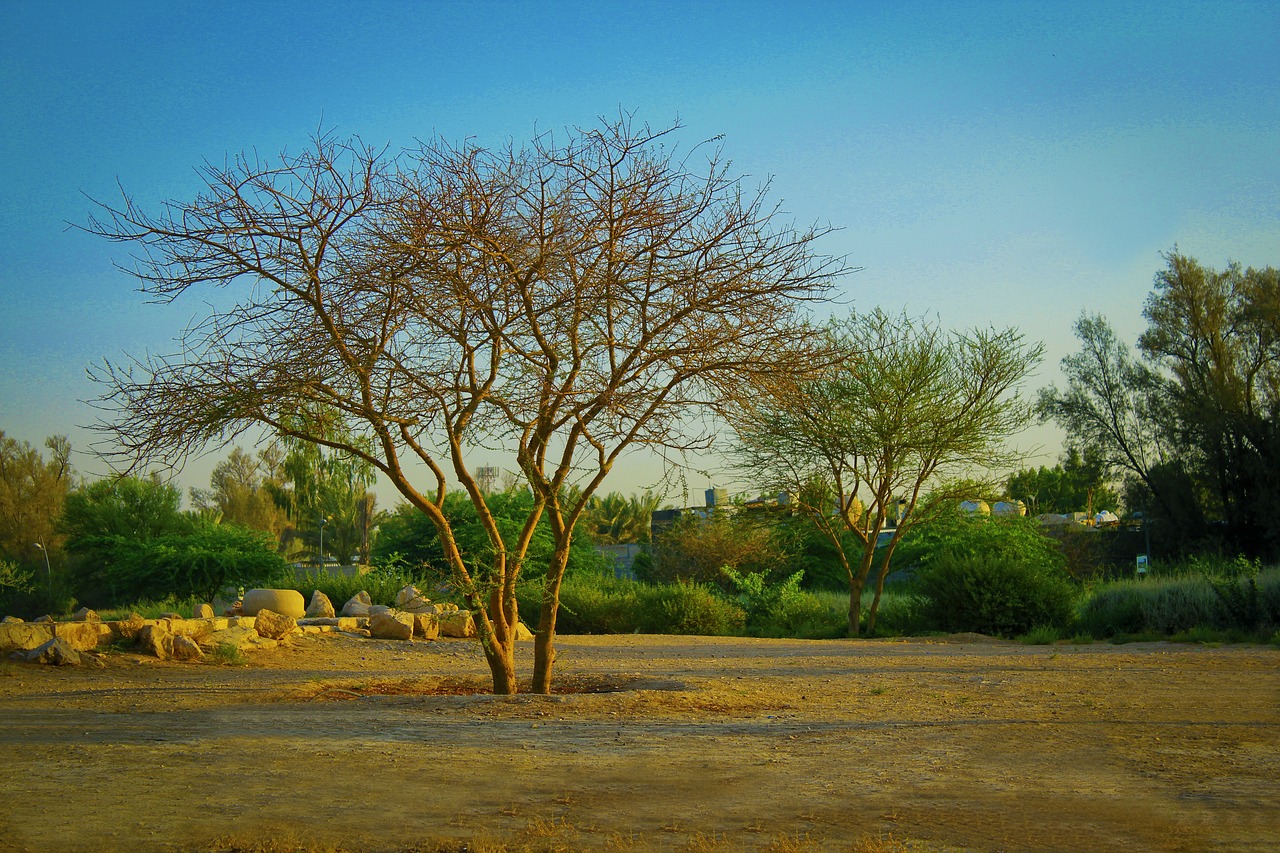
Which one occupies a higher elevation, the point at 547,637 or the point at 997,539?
the point at 997,539

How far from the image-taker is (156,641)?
15141 millimetres

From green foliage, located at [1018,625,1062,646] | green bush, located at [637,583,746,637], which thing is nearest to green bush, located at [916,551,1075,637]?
green foliage, located at [1018,625,1062,646]

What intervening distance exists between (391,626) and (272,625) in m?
2.25

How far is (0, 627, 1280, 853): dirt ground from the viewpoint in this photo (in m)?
5.34

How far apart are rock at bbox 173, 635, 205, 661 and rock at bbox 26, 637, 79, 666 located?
1.41 meters

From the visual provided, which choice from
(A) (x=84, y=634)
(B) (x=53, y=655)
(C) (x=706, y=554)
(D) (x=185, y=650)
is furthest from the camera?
(C) (x=706, y=554)

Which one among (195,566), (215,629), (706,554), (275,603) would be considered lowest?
(215,629)

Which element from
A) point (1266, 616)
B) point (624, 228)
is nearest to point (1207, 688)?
point (624, 228)

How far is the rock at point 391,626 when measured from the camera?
62.5ft

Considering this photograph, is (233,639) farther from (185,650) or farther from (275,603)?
(275,603)

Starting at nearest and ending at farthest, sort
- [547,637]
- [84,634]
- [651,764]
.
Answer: [651,764], [547,637], [84,634]

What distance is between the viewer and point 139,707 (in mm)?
10281

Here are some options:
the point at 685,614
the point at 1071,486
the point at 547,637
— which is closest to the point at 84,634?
the point at 547,637

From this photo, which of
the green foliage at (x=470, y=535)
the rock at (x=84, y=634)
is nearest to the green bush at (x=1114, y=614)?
the green foliage at (x=470, y=535)
